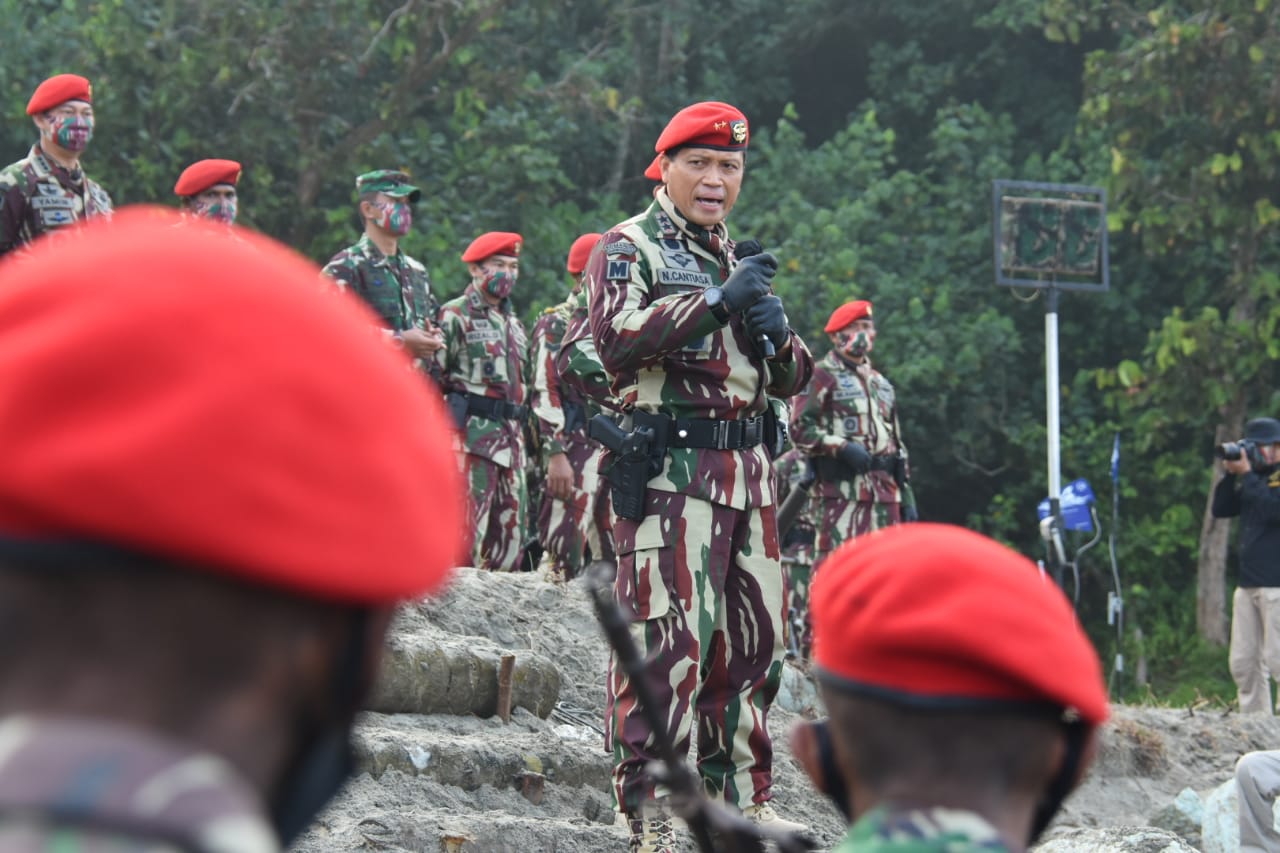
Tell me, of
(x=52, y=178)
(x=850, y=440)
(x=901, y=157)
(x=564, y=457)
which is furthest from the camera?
(x=901, y=157)

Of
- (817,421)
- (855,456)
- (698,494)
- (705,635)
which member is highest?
(817,421)

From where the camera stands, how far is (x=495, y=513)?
10250 millimetres

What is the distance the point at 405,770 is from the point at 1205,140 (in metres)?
13.5

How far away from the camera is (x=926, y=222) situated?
2030 centimetres

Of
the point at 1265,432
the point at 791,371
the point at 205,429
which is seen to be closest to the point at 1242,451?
the point at 1265,432

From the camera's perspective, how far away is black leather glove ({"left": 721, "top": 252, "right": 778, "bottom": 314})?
5.23m

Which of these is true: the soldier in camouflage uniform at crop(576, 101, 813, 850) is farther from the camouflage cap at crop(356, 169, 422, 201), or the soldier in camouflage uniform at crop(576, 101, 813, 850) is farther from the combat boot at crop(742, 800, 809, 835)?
the camouflage cap at crop(356, 169, 422, 201)

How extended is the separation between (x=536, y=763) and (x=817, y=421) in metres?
5.63

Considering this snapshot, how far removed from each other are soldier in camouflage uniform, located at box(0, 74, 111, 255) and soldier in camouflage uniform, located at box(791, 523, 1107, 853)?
661cm

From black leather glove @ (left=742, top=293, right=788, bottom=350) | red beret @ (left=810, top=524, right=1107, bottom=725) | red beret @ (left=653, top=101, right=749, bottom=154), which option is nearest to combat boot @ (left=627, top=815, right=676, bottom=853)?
black leather glove @ (left=742, top=293, right=788, bottom=350)

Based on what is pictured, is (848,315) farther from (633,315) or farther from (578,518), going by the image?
(633,315)

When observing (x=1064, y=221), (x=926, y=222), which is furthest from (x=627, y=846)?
(x=926, y=222)

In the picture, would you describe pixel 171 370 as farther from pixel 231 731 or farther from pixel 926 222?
pixel 926 222

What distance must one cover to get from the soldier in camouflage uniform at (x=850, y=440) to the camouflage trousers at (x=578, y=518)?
145 cm
